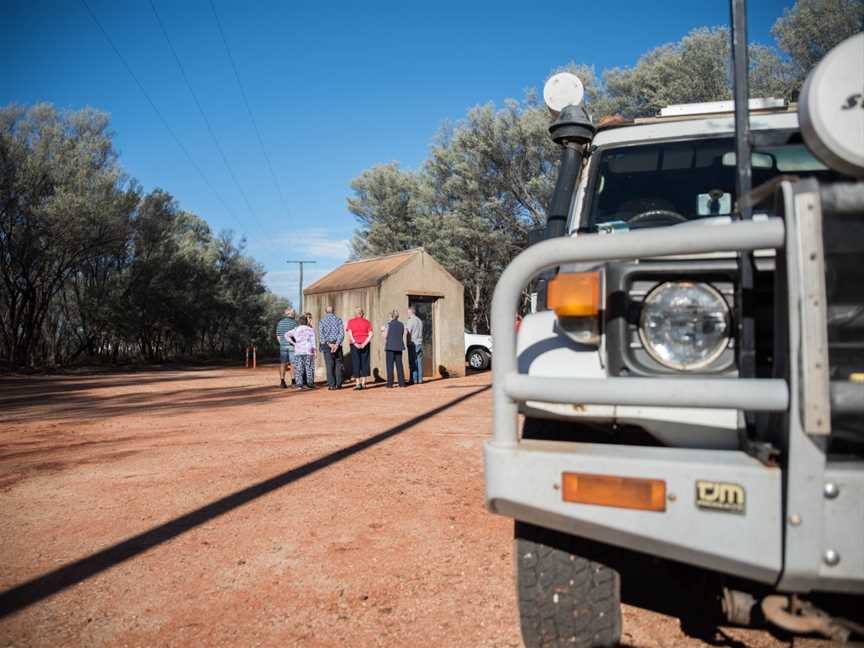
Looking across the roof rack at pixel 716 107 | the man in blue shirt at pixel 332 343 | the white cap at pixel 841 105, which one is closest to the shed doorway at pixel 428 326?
the man in blue shirt at pixel 332 343

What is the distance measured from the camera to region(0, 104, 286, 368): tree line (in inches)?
920

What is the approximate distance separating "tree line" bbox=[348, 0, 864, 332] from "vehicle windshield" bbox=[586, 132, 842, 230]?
58.1ft

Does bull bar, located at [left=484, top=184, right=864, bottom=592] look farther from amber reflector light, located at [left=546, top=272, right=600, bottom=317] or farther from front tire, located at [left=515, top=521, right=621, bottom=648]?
front tire, located at [left=515, top=521, right=621, bottom=648]

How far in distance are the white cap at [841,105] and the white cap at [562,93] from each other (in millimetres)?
2106

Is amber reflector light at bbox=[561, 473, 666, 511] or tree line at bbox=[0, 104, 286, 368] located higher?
tree line at bbox=[0, 104, 286, 368]

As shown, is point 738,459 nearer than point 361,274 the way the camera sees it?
Yes

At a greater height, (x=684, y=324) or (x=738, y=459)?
(x=684, y=324)

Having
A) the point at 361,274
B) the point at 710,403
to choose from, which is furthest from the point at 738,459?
the point at 361,274

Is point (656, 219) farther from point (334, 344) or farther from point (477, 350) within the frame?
point (477, 350)

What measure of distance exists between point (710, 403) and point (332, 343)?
12.2m

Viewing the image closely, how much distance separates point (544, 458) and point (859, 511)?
756 mm

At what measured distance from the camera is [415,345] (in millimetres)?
14945

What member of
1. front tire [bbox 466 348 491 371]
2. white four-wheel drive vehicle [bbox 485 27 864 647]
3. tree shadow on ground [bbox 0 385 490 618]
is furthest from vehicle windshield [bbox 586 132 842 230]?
front tire [bbox 466 348 491 371]

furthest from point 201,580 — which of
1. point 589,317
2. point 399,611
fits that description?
point 589,317
